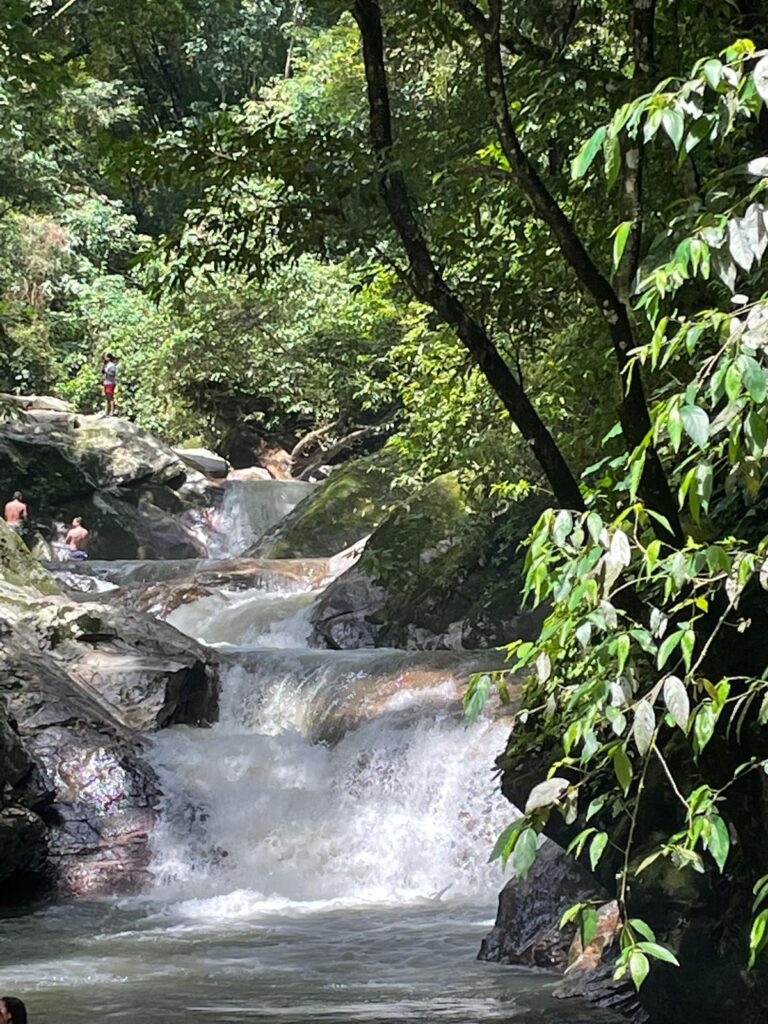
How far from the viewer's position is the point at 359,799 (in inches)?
442

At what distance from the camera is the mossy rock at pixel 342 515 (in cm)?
1970

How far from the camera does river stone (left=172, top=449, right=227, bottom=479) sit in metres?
25.7

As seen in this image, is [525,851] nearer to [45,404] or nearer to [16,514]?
[16,514]

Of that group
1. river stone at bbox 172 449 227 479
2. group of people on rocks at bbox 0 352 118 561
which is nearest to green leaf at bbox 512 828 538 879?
group of people on rocks at bbox 0 352 118 561

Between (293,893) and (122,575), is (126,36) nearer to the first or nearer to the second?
(293,893)

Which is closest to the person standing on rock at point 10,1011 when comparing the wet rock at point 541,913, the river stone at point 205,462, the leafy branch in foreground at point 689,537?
the leafy branch in foreground at point 689,537

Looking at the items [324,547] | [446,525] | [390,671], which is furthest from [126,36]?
[324,547]

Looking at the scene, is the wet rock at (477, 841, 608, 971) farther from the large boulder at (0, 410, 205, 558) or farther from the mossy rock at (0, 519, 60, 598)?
the large boulder at (0, 410, 205, 558)

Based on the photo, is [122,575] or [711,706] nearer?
[711,706]

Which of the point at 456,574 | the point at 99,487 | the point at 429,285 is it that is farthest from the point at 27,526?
the point at 429,285

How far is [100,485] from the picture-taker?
2341cm

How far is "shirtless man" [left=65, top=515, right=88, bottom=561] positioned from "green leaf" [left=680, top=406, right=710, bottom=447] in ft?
65.5

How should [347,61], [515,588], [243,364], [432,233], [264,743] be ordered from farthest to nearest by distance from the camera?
[243,364] → [347,61] → [515,588] → [264,743] → [432,233]

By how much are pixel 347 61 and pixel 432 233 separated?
20.6 meters
